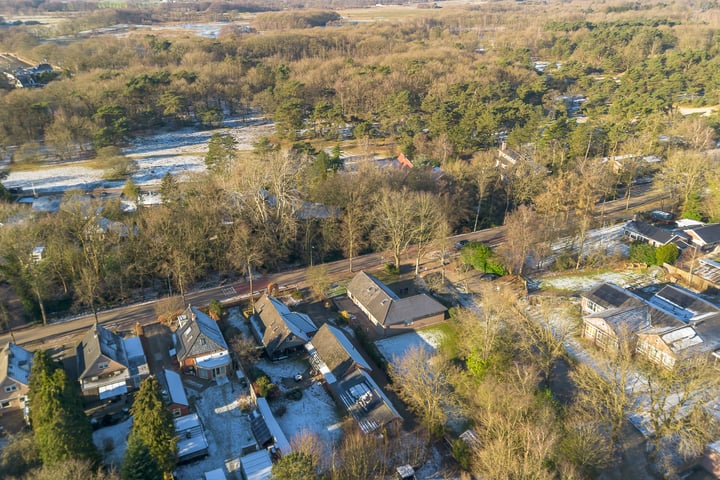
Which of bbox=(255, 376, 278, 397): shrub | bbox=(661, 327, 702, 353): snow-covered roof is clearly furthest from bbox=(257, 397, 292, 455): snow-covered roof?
bbox=(661, 327, 702, 353): snow-covered roof

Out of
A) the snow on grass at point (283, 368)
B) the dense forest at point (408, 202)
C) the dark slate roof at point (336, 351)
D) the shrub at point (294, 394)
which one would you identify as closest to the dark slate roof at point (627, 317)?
the dense forest at point (408, 202)

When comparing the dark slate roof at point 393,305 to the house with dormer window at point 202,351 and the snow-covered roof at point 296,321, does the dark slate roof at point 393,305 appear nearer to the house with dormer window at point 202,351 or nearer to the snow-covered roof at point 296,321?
the snow-covered roof at point 296,321

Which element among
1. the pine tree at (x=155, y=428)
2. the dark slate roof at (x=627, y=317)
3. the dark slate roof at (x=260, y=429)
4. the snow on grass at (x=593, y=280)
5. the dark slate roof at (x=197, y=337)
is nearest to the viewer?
the pine tree at (x=155, y=428)

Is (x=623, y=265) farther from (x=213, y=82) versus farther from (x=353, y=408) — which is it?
(x=213, y=82)

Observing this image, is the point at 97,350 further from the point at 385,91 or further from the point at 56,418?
the point at 385,91

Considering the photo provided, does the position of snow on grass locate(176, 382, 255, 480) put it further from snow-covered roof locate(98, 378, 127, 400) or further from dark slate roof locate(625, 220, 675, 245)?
dark slate roof locate(625, 220, 675, 245)

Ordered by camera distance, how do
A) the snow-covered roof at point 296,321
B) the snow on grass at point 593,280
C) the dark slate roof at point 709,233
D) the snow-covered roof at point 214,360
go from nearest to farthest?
the snow-covered roof at point 214,360
the snow-covered roof at point 296,321
the snow on grass at point 593,280
the dark slate roof at point 709,233

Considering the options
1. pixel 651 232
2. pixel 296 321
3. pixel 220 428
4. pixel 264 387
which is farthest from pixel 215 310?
pixel 651 232
